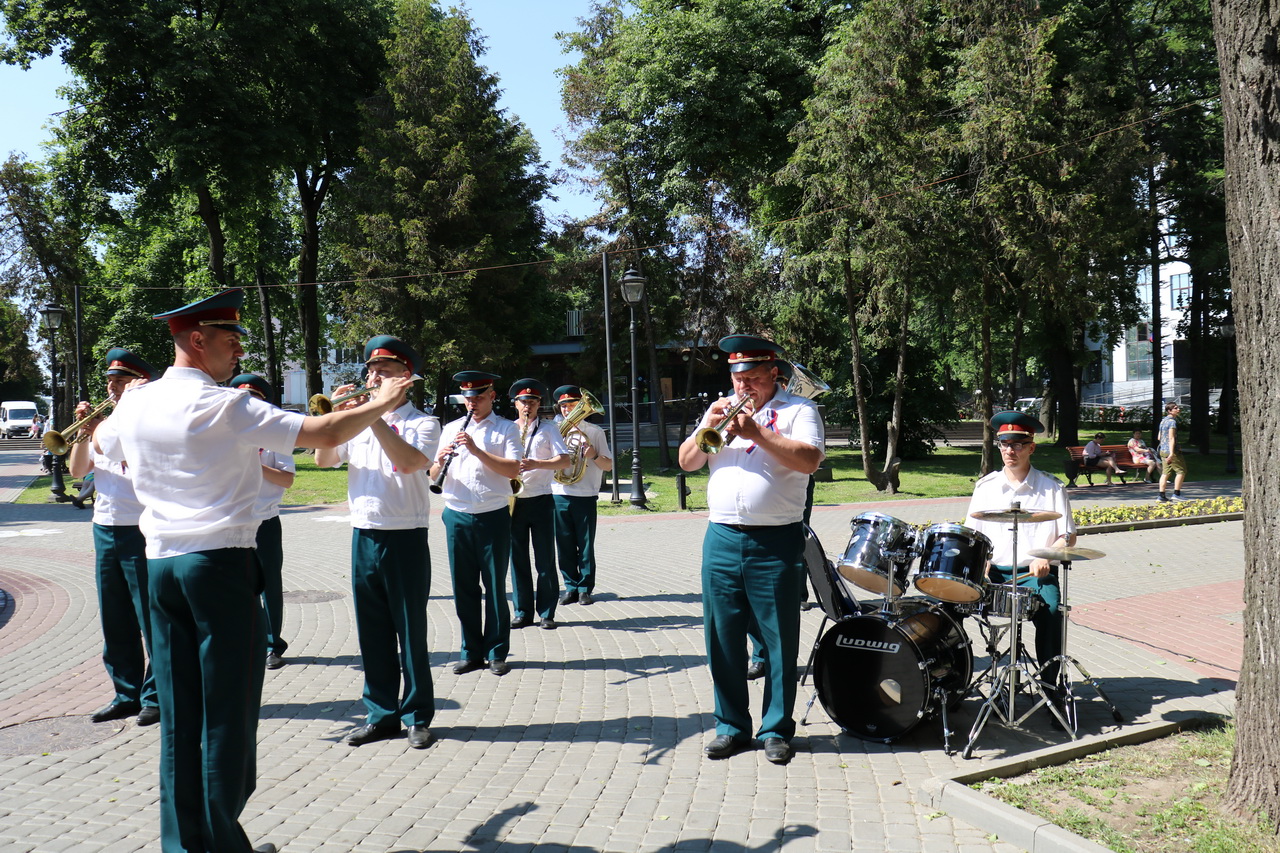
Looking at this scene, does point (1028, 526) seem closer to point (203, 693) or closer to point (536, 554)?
point (536, 554)

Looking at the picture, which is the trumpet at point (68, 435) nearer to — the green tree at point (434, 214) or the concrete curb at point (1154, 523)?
the concrete curb at point (1154, 523)

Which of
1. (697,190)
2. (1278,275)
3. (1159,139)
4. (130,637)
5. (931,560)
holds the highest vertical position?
(1159,139)

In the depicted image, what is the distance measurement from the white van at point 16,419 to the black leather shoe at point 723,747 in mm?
60217

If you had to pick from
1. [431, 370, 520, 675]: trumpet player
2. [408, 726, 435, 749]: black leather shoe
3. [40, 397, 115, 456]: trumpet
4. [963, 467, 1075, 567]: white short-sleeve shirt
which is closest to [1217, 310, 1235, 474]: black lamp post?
[963, 467, 1075, 567]: white short-sleeve shirt

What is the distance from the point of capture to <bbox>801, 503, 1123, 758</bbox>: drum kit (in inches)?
218

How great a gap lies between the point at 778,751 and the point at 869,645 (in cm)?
83

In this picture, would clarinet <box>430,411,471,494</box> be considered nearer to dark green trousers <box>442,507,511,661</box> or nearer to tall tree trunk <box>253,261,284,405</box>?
dark green trousers <box>442,507,511,661</box>

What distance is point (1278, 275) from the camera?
4.20 metres

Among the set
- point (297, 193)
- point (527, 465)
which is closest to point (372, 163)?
point (297, 193)

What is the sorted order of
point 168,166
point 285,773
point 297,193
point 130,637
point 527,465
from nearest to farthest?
point 285,773, point 130,637, point 527,465, point 168,166, point 297,193

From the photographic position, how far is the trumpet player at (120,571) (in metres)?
6.36

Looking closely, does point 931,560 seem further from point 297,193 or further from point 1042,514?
point 297,193

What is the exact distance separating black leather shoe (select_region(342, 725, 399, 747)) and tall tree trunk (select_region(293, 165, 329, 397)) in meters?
29.9

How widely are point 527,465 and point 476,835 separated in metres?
4.35
